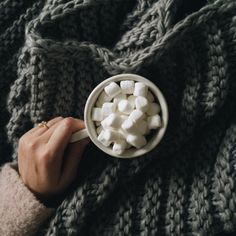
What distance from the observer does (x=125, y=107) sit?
628 millimetres

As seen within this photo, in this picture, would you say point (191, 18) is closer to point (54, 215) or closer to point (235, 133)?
point (235, 133)

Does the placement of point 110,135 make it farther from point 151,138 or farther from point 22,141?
point 22,141

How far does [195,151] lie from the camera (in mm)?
727

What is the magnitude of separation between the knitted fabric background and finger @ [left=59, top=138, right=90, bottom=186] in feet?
0.09

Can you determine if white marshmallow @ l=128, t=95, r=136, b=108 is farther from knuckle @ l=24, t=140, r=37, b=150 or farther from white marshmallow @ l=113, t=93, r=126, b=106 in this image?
knuckle @ l=24, t=140, r=37, b=150

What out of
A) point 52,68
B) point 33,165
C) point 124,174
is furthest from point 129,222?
point 52,68

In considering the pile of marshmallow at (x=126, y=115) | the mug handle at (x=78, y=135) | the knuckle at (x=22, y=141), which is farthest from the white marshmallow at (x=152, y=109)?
the knuckle at (x=22, y=141)

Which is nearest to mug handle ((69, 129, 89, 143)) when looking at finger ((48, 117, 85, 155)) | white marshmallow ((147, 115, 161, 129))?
finger ((48, 117, 85, 155))

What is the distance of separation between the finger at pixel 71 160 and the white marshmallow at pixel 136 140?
0.10 m

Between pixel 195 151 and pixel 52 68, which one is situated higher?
pixel 52 68

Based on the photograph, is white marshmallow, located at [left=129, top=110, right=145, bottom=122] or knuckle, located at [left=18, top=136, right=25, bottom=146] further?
knuckle, located at [left=18, top=136, right=25, bottom=146]

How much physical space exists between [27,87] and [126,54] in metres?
0.19

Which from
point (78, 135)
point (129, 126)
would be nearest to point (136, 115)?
point (129, 126)

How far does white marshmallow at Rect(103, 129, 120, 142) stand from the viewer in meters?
0.64
